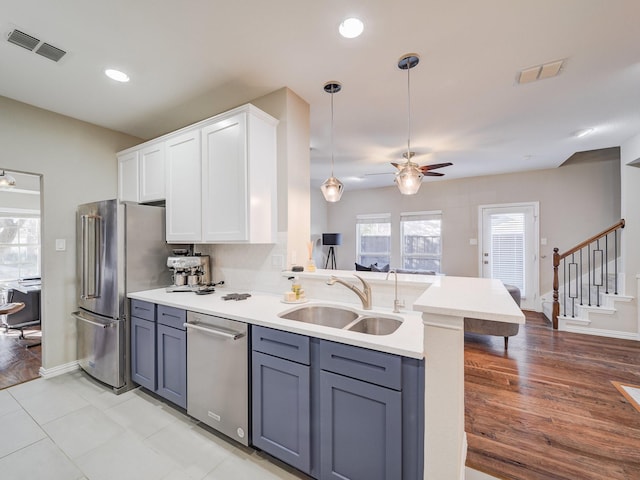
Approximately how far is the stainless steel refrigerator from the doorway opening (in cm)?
68

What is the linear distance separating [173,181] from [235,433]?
226 centimetres

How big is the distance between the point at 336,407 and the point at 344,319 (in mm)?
692

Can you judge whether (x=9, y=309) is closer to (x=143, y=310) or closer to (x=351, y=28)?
(x=143, y=310)

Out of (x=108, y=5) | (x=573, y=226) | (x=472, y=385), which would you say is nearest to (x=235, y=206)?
(x=108, y=5)

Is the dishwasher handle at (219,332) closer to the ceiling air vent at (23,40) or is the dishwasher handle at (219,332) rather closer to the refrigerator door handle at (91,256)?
the refrigerator door handle at (91,256)

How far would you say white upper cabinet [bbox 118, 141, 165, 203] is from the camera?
2.86m

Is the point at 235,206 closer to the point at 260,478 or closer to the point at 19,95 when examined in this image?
the point at 260,478

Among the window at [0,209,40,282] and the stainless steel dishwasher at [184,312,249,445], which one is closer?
the stainless steel dishwasher at [184,312,249,445]

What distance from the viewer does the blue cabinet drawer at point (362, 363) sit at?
50.1 inches

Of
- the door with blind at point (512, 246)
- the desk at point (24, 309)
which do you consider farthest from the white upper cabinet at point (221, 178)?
the door with blind at point (512, 246)

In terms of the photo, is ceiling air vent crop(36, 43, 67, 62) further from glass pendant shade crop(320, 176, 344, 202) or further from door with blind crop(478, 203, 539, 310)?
door with blind crop(478, 203, 539, 310)

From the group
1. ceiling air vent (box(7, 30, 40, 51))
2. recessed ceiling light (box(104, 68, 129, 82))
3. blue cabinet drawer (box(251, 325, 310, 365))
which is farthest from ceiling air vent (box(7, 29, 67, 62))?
blue cabinet drawer (box(251, 325, 310, 365))

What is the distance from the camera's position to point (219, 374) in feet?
6.17

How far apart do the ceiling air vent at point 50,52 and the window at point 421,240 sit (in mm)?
6165
